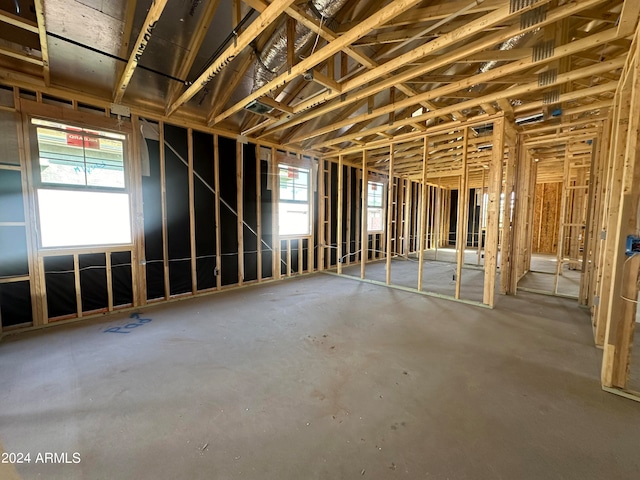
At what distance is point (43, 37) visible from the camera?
92.0 inches

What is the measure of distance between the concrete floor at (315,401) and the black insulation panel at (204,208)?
4.32 ft

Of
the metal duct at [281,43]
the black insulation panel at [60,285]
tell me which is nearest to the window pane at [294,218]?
the metal duct at [281,43]

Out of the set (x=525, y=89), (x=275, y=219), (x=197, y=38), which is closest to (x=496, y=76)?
(x=525, y=89)

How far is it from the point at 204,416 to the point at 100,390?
0.98 metres

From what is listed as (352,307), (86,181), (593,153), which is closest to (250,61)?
(86,181)

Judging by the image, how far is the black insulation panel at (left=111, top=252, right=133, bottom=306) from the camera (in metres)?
3.73

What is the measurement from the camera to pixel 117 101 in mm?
3525

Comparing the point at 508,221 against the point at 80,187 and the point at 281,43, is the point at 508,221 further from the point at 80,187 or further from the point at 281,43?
the point at 80,187

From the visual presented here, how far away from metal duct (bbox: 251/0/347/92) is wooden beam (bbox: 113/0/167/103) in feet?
3.42

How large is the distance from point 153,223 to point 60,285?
133 centimetres

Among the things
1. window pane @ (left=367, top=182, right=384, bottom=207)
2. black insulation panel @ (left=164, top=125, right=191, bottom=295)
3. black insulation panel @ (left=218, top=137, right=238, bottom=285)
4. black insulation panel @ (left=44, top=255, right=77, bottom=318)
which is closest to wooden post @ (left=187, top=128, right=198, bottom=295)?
black insulation panel @ (left=164, top=125, right=191, bottom=295)

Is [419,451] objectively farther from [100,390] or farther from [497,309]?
[497,309]

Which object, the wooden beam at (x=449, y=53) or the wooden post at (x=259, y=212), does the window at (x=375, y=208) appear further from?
the wooden beam at (x=449, y=53)

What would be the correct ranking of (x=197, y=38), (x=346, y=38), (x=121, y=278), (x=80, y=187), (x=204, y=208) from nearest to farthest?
(x=346, y=38) < (x=197, y=38) < (x=80, y=187) < (x=121, y=278) < (x=204, y=208)
